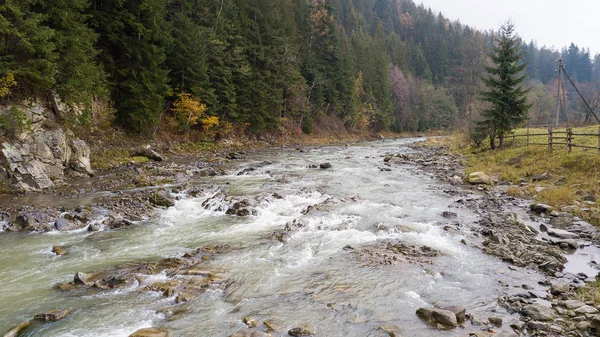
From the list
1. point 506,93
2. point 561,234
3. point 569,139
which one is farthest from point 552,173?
point 506,93

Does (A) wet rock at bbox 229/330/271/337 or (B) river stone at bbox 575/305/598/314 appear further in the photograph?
(B) river stone at bbox 575/305/598/314

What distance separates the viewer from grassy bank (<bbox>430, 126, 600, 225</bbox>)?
40.8 feet

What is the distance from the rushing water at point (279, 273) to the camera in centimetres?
611

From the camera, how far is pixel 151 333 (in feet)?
18.4

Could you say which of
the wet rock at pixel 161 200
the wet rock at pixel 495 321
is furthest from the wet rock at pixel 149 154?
the wet rock at pixel 495 321

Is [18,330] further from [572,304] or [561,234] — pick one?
[561,234]

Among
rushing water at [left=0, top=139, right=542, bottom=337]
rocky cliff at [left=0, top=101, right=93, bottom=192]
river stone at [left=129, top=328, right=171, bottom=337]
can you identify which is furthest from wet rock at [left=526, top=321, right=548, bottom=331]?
rocky cliff at [left=0, top=101, right=93, bottom=192]

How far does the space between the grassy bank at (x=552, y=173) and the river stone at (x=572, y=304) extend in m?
6.11

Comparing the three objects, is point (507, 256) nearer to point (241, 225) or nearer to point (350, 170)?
point (241, 225)

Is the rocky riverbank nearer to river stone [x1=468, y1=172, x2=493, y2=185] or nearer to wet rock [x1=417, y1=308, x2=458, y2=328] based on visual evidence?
wet rock [x1=417, y1=308, x2=458, y2=328]

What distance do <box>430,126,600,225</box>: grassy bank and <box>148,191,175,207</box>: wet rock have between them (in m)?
15.4

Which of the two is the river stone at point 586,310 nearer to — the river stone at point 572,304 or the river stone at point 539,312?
the river stone at point 572,304

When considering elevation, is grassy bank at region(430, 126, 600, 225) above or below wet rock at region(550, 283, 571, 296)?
above

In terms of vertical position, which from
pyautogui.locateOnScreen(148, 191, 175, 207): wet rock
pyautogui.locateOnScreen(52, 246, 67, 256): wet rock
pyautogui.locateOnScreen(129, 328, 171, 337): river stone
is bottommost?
pyautogui.locateOnScreen(129, 328, 171, 337): river stone
